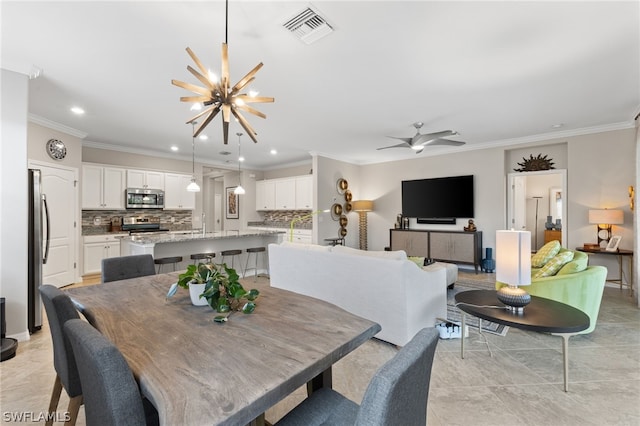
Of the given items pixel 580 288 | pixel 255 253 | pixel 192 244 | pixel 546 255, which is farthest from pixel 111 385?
pixel 255 253

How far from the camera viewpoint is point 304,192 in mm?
7355

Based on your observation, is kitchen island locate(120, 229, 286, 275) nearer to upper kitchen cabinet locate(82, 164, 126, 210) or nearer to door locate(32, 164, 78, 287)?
door locate(32, 164, 78, 287)

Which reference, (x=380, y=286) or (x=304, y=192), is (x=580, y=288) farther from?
(x=304, y=192)

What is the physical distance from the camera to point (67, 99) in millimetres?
3664

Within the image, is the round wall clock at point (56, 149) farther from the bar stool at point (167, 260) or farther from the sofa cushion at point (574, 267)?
the sofa cushion at point (574, 267)

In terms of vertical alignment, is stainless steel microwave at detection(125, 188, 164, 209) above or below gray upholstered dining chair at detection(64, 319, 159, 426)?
above

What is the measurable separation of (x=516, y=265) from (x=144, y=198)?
6573mm

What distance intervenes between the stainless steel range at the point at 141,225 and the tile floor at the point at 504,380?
3.24 meters

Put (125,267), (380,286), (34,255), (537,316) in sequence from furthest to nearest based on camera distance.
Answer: (34,255) → (380,286) → (125,267) → (537,316)

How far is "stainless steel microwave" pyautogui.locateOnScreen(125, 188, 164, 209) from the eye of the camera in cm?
595

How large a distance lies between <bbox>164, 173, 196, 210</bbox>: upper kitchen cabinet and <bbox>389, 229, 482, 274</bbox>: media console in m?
4.93

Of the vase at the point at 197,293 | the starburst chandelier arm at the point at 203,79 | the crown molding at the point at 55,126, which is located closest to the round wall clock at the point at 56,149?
the crown molding at the point at 55,126

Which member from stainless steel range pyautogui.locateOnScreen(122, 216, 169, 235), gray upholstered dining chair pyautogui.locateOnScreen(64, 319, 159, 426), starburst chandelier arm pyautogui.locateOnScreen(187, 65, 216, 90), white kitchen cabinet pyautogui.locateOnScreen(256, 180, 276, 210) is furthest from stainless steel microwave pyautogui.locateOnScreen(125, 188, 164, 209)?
gray upholstered dining chair pyautogui.locateOnScreen(64, 319, 159, 426)

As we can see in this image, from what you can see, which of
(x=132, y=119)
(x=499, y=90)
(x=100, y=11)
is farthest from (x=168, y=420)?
(x=132, y=119)
